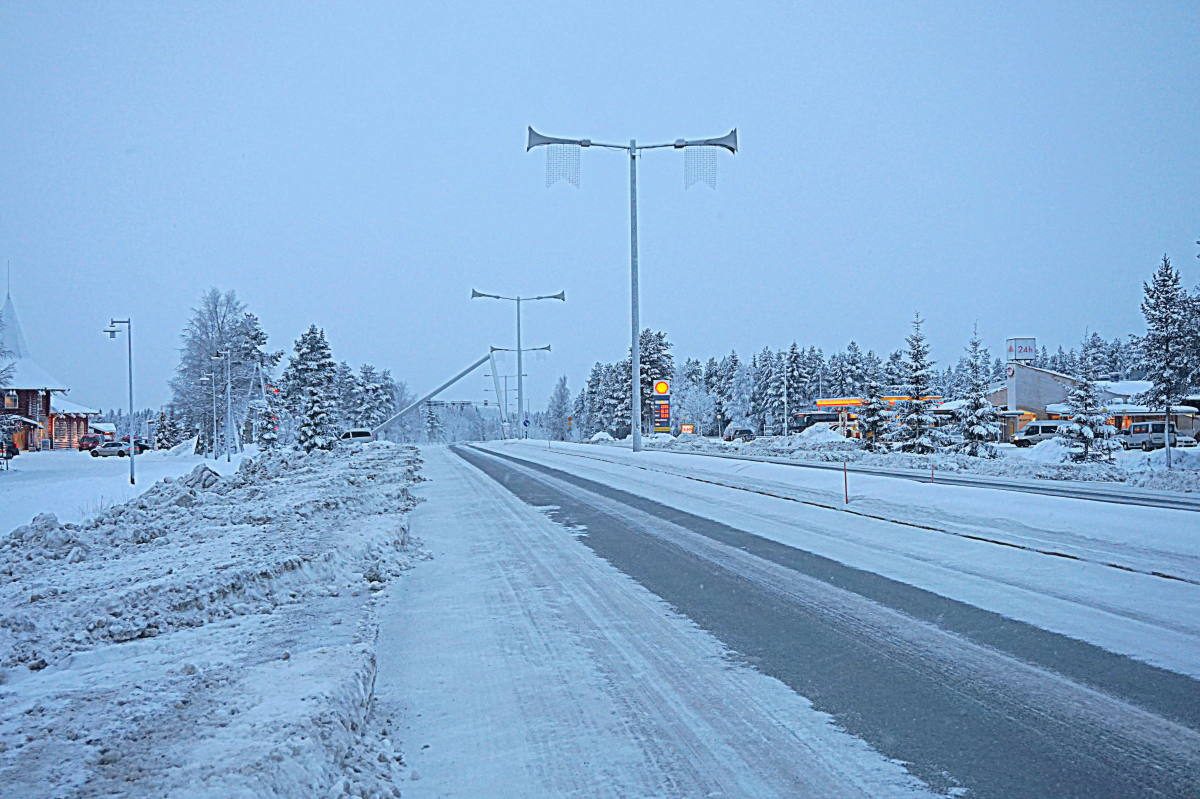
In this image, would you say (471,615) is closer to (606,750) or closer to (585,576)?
(585,576)

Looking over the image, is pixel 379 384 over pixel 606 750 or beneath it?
over

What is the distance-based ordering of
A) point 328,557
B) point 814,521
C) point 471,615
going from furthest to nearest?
point 814,521
point 328,557
point 471,615

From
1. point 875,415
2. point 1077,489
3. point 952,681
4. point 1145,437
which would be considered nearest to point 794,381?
point 1145,437

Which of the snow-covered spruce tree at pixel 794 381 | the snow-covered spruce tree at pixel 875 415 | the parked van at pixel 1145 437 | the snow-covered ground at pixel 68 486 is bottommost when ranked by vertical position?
the snow-covered ground at pixel 68 486

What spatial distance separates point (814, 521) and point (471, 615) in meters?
8.13

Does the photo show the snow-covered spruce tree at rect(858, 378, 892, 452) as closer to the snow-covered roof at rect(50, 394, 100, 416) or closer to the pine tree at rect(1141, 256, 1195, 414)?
the pine tree at rect(1141, 256, 1195, 414)

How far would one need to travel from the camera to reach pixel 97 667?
6.52m

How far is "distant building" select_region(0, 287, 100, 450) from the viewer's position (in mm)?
65125

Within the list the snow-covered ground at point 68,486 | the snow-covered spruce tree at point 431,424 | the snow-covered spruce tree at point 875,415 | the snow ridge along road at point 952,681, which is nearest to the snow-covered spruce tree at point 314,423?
the snow-covered ground at point 68,486

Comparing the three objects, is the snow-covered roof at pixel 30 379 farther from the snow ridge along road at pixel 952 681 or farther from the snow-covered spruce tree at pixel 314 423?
the snow ridge along road at pixel 952 681

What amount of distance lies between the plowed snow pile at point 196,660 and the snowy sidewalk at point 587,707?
43 cm

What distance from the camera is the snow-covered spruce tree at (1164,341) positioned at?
131 feet

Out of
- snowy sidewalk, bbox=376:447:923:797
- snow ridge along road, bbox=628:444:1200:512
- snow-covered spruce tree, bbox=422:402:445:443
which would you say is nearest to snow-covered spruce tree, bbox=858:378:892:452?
snow ridge along road, bbox=628:444:1200:512

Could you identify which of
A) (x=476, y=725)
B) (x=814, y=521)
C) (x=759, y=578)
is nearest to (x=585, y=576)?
(x=759, y=578)
